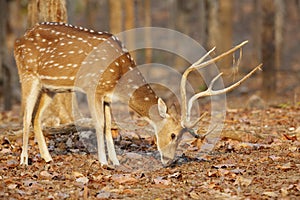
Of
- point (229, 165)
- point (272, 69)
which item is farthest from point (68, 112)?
point (272, 69)

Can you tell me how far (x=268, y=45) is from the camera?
18.4 metres

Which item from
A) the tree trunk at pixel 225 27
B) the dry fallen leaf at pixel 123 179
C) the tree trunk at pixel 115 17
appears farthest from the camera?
the tree trunk at pixel 225 27

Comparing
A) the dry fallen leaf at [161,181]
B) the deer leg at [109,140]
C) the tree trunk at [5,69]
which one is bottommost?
the dry fallen leaf at [161,181]

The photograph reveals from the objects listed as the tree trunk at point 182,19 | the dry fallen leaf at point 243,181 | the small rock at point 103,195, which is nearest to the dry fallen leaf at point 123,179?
the small rock at point 103,195

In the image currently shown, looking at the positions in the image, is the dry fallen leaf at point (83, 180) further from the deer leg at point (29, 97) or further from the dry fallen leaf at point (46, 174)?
the deer leg at point (29, 97)

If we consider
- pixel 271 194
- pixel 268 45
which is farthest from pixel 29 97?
pixel 268 45

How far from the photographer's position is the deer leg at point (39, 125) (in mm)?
8773

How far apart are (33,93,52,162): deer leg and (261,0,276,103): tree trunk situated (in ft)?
34.4

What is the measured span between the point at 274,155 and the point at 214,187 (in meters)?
1.86

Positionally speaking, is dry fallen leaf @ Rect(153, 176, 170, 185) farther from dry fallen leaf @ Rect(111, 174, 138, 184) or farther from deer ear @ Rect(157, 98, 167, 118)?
deer ear @ Rect(157, 98, 167, 118)

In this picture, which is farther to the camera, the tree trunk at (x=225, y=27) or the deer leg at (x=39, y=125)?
the tree trunk at (x=225, y=27)

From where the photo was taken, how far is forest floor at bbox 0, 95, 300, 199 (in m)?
6.70

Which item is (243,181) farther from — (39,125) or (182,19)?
(182,19)

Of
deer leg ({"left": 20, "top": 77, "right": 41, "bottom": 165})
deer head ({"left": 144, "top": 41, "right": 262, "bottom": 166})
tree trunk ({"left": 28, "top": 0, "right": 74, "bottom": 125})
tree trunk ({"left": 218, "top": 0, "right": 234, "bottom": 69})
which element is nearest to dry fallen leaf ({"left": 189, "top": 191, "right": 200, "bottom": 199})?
deer head ({"left": 144, "top": 41, "right": 262, "bottom": 166})
